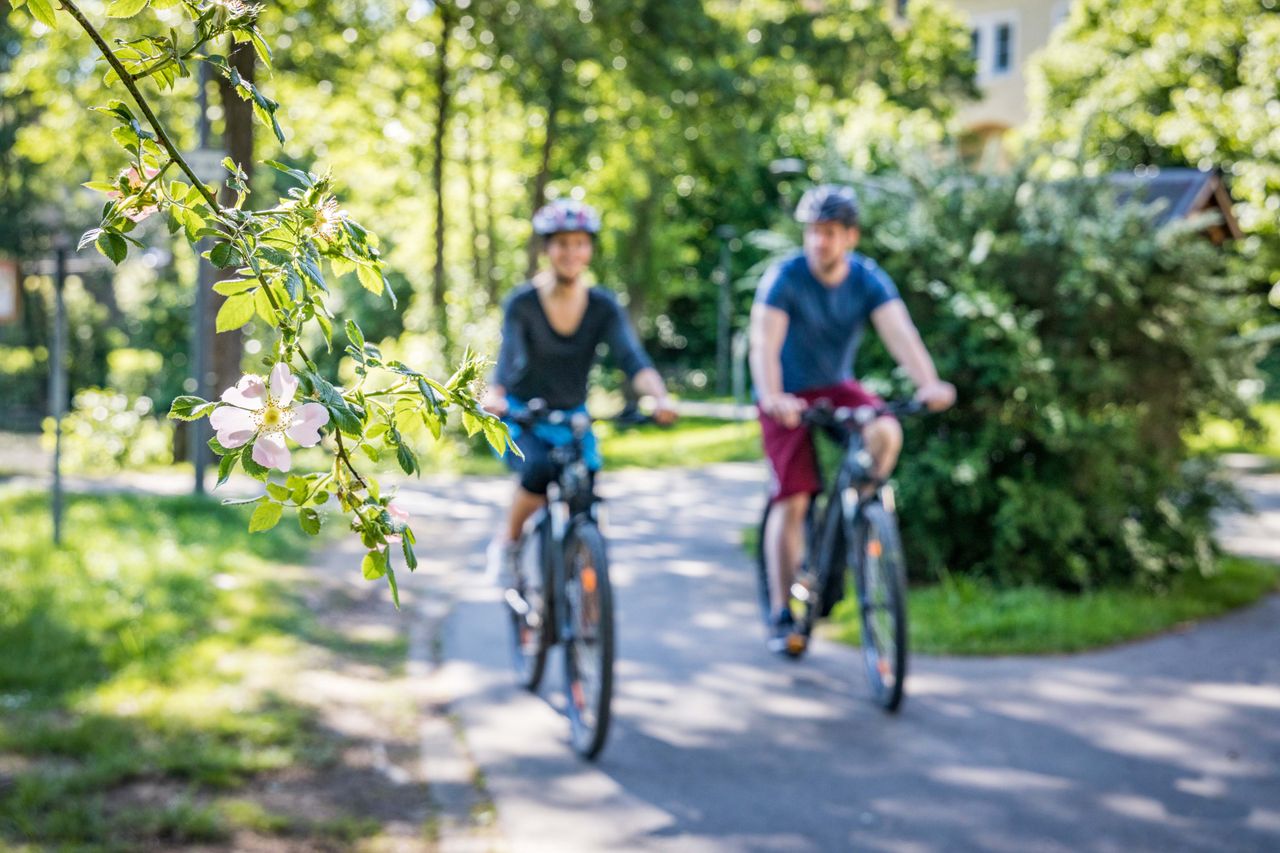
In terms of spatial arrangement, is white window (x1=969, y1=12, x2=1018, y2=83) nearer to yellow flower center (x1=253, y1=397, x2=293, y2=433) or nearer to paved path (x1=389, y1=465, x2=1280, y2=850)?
paved path (x1=389, y1=465, x2=1280, y2=850)

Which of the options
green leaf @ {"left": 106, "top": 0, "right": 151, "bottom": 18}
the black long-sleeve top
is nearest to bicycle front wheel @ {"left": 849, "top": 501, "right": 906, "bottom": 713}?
the black long-sleeve top

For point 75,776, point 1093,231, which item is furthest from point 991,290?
point 75,776

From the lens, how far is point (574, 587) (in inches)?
217

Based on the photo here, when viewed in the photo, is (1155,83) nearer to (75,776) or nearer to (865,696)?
(865,696)

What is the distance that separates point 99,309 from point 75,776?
102 ft

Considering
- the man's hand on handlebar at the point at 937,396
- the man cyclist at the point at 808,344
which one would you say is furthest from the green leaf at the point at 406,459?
the man cyclist at the point at 808,344

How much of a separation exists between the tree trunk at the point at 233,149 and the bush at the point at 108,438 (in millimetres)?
11729

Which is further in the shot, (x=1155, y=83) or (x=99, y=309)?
(x=99, y=309)

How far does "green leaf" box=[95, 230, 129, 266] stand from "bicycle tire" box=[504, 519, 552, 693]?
438 cm

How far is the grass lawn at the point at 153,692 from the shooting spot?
4238 mm

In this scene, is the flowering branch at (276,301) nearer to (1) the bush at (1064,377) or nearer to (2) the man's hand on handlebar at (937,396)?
(2) the man's hand on handlebar at (937,396)

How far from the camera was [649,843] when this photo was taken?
4.18 meters

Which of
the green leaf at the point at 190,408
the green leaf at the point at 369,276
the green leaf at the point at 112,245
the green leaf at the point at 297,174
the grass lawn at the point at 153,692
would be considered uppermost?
the green leaf at the point at 297,174

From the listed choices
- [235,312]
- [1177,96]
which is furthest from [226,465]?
[1177,96]
